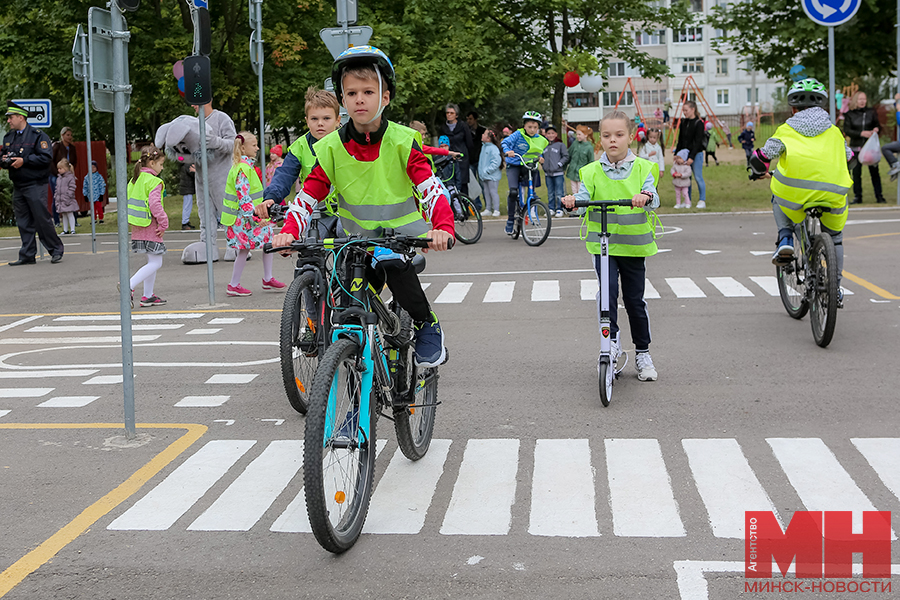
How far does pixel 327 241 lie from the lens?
181 inches

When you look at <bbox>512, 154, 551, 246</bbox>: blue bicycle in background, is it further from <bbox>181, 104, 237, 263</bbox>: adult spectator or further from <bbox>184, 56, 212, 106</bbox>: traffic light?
<bbox>184, 56, 212, 106</bbox>: traffic light

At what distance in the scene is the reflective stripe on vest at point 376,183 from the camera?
5.17 metres

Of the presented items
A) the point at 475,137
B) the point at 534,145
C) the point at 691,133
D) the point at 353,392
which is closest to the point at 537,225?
the point at 534,145

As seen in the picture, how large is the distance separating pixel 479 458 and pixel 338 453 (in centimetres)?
153

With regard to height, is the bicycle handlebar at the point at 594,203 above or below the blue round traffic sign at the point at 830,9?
below

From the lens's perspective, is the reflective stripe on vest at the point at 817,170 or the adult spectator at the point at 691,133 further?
the adult spectator at the point at 691,133

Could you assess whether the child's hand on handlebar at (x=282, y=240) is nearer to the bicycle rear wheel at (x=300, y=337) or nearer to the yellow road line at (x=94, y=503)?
the yellow road line at (x=94, y=503)

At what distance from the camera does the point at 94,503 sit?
525 cm

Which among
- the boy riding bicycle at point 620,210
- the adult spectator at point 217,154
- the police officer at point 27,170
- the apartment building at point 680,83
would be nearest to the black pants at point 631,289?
the boy riding bicycle at point 620,210

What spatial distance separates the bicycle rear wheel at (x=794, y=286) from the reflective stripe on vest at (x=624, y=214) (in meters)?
2.35

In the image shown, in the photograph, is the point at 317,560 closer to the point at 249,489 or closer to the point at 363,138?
the point at 249,489

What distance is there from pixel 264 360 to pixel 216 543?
13.5ft

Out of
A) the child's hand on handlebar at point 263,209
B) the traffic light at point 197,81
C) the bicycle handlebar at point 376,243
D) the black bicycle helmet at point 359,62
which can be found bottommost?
the bicycle handlebar at point 376,243

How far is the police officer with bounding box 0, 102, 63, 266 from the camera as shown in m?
15.7
